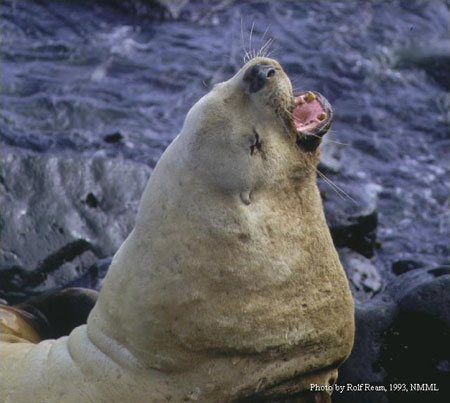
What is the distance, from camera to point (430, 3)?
41.1 ft

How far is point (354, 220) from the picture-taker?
7.69m

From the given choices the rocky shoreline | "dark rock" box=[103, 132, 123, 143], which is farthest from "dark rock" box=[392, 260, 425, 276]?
"dark rock" box=[103, 132, 123, 143]

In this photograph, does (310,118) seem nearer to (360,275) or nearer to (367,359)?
(367,359)

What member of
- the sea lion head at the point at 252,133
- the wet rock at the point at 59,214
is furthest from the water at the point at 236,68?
the sea lion head at the point at 252,133

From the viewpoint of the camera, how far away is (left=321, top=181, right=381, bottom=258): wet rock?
7.59 meters

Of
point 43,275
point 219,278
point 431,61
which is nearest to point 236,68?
point 431,61

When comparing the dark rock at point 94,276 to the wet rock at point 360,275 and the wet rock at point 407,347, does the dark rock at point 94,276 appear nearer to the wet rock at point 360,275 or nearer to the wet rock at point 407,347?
the wet rock at point 407,347

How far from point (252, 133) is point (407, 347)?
1964 millimetres

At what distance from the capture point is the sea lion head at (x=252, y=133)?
14.5 ft

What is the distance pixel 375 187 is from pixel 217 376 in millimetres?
4789

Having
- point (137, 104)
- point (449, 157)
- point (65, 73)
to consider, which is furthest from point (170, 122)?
point (449, 157)

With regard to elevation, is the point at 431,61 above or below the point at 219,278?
below

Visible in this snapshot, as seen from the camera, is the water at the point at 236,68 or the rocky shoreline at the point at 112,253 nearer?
the rocky shoreline at the point at 112,253

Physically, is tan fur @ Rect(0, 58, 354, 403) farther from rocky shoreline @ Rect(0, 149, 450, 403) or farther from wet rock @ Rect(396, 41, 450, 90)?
wet rock @ Rect(396, 41, 450, 90)
